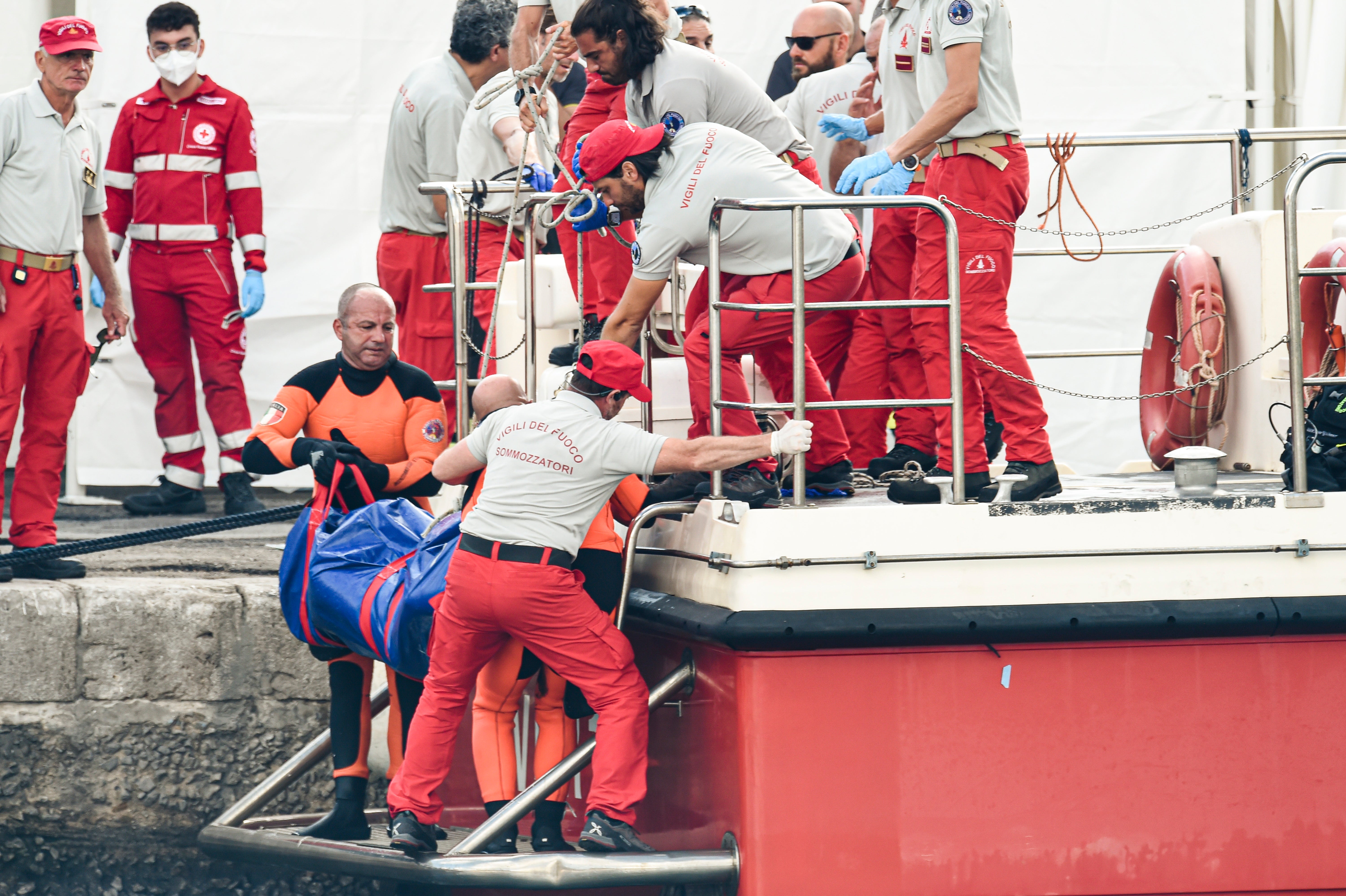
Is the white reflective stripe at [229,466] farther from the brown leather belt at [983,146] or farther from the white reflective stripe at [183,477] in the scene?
the brown leather belt at [983,146]

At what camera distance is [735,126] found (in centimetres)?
507

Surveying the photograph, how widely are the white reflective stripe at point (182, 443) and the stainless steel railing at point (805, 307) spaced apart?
3765mm

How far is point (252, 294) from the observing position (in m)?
7.04

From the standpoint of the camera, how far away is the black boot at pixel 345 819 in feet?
15.6

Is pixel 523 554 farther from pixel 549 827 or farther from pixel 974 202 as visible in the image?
pixel 974 202

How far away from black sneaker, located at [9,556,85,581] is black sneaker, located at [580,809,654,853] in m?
2.41

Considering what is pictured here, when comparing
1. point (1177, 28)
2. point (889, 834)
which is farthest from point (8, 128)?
point (1177, 28)

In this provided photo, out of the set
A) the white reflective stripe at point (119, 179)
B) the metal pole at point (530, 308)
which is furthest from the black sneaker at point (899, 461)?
the white reflective stripe at point (119, 179)

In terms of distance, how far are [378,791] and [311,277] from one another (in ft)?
9.42

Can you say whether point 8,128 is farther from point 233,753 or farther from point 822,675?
point 822,675

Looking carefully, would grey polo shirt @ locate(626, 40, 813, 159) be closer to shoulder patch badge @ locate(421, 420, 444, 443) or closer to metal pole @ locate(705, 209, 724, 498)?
metal pole @ locate(705, 209, 724, 498)

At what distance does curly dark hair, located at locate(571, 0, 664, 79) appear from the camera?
190 inches

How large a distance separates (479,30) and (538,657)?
3417 mm

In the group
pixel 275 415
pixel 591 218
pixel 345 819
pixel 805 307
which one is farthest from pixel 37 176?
pixel 805 307
